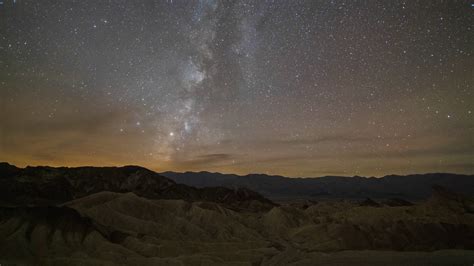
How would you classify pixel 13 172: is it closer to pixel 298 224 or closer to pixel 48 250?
pixel 48 250

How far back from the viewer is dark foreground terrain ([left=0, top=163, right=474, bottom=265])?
84750 mm

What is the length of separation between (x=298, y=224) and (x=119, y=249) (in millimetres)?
72505

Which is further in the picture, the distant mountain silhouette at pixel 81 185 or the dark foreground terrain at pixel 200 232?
the distant mountain silhouette at pixel 81 185

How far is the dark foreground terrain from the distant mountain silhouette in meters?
0.67

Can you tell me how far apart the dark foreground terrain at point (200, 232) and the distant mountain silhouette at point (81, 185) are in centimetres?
67

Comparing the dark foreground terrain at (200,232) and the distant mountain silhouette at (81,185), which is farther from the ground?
the distant mountain silhouette at (81,185)

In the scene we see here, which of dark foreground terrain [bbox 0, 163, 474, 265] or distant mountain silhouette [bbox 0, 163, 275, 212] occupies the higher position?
distant mountain silhouette [bbox 0, 163, 275, 212]

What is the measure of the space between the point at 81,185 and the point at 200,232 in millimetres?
79166

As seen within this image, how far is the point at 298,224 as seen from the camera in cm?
14250

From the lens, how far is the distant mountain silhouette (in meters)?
149

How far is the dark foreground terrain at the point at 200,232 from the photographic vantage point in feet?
278

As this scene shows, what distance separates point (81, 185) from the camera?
6752 inches

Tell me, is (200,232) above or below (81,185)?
below

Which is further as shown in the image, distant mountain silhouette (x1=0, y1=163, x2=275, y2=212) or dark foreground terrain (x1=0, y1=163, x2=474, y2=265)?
distant mountain silhouette (x1=0, y1=163, x2=275, y2=212)
